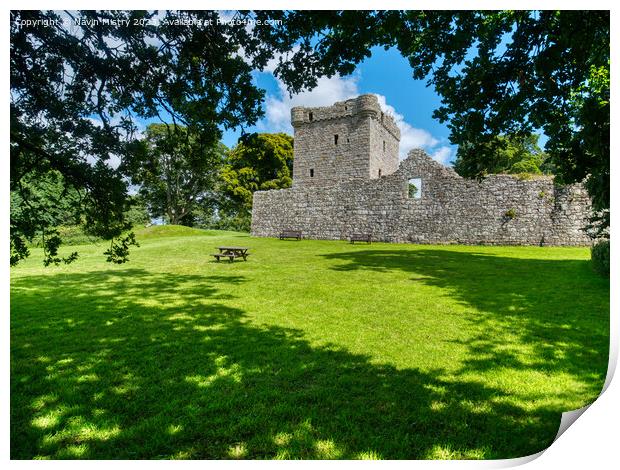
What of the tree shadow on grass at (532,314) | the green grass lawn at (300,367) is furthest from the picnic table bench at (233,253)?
the green grass lawn at (300,367)

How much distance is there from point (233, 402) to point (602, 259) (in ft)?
23.6

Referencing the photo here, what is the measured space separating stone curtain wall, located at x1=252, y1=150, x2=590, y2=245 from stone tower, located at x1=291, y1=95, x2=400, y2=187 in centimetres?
108

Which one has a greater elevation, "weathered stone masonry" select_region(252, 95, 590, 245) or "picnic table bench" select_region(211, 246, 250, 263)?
"weathered stone masonry" select_region(252, 95, 590, 245)

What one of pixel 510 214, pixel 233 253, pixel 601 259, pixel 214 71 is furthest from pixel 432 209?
pixel 214 71

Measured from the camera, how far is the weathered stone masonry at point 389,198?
587 inches

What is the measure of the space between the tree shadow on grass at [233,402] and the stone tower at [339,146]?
15.8 m

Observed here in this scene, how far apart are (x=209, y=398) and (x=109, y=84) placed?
133 inches

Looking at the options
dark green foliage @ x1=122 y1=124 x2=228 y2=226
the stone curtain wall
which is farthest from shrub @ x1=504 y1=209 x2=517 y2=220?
dark green foliage @ x1=122 y1=124 x2=228 y2=226

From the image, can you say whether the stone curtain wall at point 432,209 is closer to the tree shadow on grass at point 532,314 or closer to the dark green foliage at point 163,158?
the tree shadow on grass at point 532,314

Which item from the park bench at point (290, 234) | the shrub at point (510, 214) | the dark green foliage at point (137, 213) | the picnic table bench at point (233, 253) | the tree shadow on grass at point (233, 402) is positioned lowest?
the tree shadow on grass at point (233, 402)

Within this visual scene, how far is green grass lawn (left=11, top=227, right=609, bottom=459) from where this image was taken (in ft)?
7.82

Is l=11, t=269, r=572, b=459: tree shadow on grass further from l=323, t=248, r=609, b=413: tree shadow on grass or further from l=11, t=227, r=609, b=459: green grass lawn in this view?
l=323, t=248, r=609, b=413: tree shadow on grass
